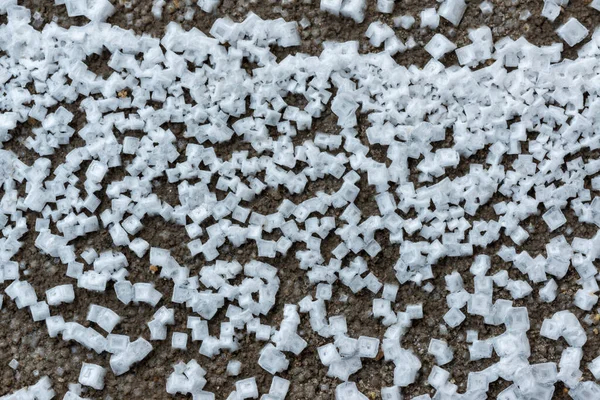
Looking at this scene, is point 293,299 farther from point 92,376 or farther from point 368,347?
point 92,376

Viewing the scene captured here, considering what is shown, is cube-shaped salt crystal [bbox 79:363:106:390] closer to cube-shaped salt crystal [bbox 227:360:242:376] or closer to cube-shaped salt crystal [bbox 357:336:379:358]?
cube-shaped salt crystal [bbox 227:360:242:376]

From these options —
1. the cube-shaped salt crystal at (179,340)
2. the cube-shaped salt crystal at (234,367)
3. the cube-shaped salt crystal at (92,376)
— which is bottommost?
the cube-shaped salt crystal at (92,376)

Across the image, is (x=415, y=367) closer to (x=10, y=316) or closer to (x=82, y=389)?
(x=82, y=389)

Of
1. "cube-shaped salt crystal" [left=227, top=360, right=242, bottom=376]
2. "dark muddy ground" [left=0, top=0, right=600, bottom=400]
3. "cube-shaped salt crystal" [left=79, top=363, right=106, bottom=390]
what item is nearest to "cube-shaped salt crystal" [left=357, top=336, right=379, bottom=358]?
"dark muddy ground" [left=0, top=0, right=600, bottom=400]

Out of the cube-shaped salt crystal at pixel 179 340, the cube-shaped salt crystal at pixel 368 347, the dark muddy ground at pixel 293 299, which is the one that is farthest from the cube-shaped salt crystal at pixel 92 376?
the cube-shaped salt crystal at pixel 368 347

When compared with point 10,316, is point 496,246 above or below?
above

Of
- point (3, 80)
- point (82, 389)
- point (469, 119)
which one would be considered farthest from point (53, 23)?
point (469, 119)

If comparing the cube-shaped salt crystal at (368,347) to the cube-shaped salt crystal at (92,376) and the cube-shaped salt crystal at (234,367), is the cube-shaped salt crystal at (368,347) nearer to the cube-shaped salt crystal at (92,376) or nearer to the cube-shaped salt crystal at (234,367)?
the cube-shaped salt crystal at (234,367)

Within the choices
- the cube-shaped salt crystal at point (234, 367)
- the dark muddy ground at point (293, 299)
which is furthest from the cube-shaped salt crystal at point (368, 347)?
the cube-shaped salt crystal at point (234, 367)

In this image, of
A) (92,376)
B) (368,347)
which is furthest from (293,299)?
(92,376)

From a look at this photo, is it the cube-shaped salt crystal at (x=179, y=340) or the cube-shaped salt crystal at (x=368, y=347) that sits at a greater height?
the cube-shaped salt crystal at (x=368, y=347)

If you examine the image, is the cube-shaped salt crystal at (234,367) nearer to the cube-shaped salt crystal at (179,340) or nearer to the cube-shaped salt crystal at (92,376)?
the cube-shaped salt crystal at (179,340)
